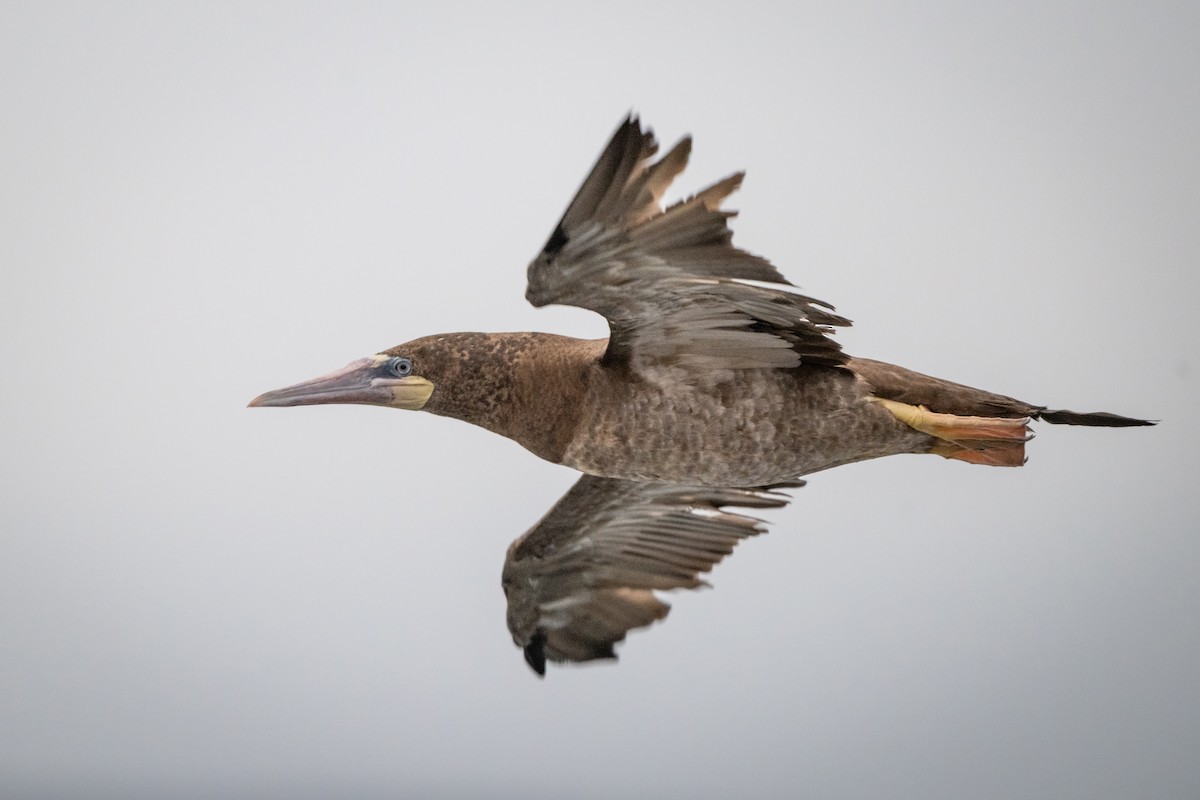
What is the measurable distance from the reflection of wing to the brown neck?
0.67m

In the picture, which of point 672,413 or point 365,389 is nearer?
point 672,413

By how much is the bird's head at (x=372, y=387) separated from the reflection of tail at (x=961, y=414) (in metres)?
1.36

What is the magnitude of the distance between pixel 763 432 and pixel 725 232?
2.43ft

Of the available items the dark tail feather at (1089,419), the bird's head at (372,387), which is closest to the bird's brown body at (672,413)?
the bird's head at (372,387)

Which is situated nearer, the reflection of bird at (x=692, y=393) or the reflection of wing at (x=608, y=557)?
the reflection of bird at (x=692, y=393)

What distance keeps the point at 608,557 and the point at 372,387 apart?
3.74 ft

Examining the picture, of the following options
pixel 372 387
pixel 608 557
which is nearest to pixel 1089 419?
pixel 608 557

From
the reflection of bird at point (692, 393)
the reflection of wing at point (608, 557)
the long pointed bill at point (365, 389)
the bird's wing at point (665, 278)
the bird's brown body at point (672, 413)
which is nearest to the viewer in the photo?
the bird's wing at point (665, 278)

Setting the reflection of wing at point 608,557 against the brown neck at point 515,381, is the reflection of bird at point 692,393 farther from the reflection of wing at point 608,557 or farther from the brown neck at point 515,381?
the reflection of wing at point 608,557

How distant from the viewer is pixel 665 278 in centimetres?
350

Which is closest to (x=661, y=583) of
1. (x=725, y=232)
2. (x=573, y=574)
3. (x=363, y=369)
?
(x=573, y=574)

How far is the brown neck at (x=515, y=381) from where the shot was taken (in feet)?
12.6

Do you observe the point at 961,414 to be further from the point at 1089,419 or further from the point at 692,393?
the point at 692,393

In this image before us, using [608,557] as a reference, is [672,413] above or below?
above
